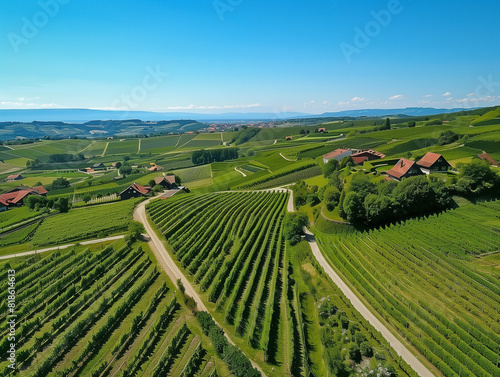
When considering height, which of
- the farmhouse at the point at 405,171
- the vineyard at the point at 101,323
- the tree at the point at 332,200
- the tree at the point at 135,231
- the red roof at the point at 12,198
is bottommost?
the red roof at the point at 12,198

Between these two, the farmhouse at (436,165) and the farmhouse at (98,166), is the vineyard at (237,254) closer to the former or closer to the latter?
the farmhouse at (436,165)

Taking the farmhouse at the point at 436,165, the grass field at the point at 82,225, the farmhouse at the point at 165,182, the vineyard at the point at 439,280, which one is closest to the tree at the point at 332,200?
the vineyard at the point at 439,280

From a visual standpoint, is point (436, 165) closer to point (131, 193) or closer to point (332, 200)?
point (332, 200)

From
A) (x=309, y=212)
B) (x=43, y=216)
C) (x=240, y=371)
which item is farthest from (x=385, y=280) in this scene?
(x=43, y=216)

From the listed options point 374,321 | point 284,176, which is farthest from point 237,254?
point 284,176

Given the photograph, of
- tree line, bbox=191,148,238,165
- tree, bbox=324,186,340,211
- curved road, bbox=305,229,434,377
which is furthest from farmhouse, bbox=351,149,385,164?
tree line, bbox=191,148,238,165
